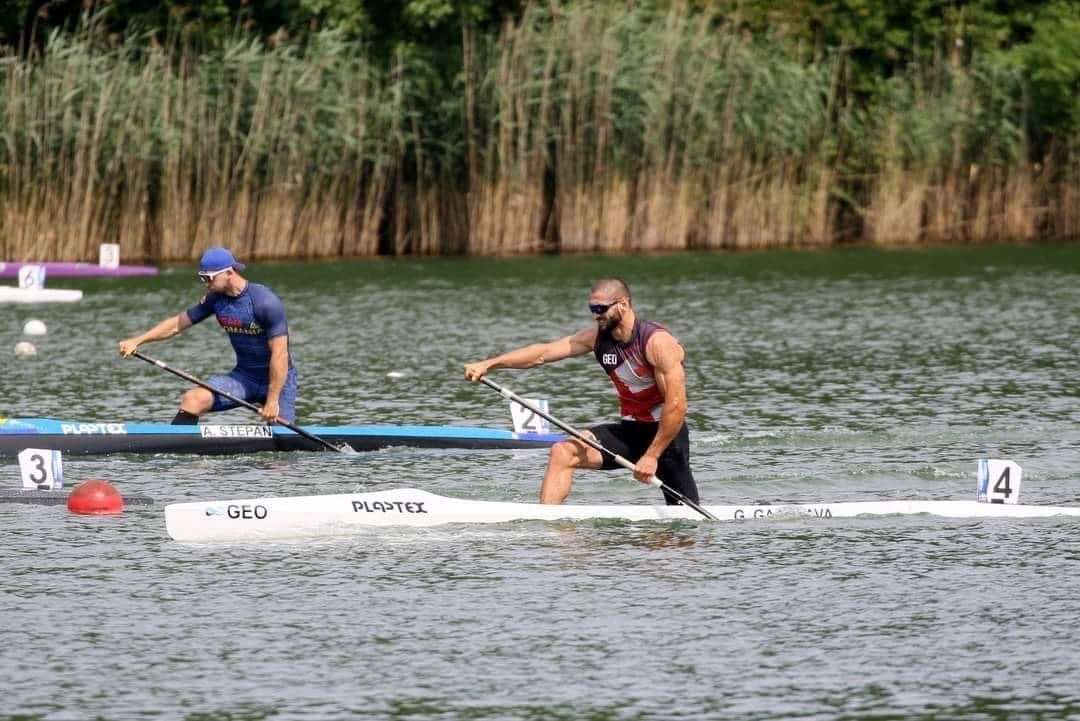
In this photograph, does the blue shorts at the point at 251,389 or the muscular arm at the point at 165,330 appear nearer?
the muscular arm at the point at 165,330

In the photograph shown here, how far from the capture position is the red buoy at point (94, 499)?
1380 cm

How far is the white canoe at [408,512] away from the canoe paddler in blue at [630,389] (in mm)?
190

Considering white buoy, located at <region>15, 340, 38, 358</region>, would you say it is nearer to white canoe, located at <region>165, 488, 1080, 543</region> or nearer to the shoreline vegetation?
the shoreline vegetation

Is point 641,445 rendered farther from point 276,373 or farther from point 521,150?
point 521,150

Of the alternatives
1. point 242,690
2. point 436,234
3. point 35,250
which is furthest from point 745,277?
point 242,690

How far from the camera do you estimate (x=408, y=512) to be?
1310 cm

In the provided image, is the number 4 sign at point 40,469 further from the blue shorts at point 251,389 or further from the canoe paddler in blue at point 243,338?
the blue shorts at point 251,389

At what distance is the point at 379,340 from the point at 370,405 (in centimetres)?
522

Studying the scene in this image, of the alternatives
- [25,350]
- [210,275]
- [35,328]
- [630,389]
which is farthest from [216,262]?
[35,328]

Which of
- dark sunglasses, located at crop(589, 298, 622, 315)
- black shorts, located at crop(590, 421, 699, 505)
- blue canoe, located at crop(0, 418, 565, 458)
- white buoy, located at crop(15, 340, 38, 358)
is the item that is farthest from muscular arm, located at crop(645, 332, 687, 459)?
white buoy, located at crop(15, 340, 38, 358)

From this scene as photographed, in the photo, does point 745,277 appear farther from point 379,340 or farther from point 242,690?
point 242,690

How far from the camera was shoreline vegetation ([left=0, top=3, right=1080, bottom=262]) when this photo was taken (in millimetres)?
33469

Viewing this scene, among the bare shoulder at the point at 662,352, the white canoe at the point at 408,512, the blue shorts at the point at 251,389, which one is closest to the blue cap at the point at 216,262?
the blue shorts at the point at 251,389

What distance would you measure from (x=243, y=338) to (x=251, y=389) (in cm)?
44
